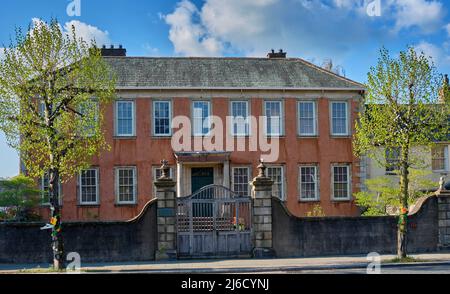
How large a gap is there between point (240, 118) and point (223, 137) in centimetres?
135

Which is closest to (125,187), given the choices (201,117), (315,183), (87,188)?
(87,188)

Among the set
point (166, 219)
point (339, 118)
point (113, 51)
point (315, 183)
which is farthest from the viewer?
point (113, 51)

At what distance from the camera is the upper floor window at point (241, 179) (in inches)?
1134

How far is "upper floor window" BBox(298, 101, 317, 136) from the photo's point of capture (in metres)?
29.7

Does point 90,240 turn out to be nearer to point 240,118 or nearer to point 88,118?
point 88,118

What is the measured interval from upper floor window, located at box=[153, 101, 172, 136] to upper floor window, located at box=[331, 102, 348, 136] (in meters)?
8.65

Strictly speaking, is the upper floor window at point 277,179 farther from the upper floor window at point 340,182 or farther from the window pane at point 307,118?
the upper floor window at point 340,182

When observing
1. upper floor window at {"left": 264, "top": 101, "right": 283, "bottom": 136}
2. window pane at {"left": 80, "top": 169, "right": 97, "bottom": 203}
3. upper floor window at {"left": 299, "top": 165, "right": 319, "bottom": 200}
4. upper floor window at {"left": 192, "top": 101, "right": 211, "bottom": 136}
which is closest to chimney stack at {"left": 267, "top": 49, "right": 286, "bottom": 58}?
upper floor window at {"left": 264, "top": 101, "right": 283, "bottom": 136}

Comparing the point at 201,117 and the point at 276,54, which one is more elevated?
the point at 276,54

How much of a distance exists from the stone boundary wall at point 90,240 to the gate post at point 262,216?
11.8 ft

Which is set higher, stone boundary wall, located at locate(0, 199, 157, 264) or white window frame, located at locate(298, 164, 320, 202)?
white window frame, located at locate(298, 164, 320, 202)

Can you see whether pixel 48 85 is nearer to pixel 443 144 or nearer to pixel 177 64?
pixel 177 64

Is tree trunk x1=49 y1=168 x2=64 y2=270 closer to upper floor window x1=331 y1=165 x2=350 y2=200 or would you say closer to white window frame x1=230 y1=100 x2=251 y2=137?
white window frame x1=230 y1=100 x2=251 y2=137

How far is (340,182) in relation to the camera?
96.9 ft
